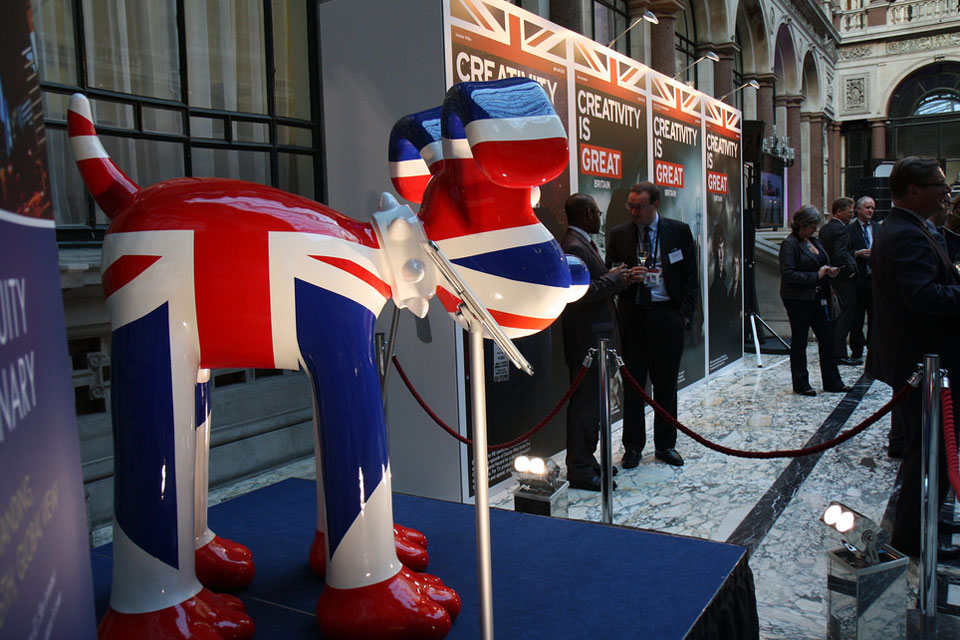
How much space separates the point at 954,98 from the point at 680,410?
27301 mm

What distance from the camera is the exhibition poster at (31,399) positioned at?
0.46m

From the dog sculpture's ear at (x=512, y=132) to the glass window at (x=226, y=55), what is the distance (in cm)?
380

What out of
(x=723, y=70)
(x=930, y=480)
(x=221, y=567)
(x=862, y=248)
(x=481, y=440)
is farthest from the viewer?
(x=723, y=70)

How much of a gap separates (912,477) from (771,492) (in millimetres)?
1140

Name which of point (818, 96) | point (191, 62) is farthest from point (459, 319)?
point (818, 96)

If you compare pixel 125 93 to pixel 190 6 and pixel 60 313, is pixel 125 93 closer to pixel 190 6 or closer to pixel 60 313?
pixel 190 6

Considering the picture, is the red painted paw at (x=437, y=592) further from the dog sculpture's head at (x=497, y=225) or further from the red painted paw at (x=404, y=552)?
the dog sculpture's head at (x=497, y=225)

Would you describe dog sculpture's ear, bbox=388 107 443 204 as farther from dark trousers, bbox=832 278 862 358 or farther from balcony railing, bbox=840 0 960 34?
balcony railing, bbox=840 0 960 34

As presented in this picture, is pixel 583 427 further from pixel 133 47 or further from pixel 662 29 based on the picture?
pixel 662 29

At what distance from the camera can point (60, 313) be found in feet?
1.87

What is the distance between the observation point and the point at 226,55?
4.77 m

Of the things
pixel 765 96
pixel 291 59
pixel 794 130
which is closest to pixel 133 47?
pixel 291 59

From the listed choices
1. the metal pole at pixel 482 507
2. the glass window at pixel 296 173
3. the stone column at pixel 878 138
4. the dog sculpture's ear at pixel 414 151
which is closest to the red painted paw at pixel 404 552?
the metal pole at pixel 482 507

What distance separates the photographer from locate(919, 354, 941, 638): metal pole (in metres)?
2.48
